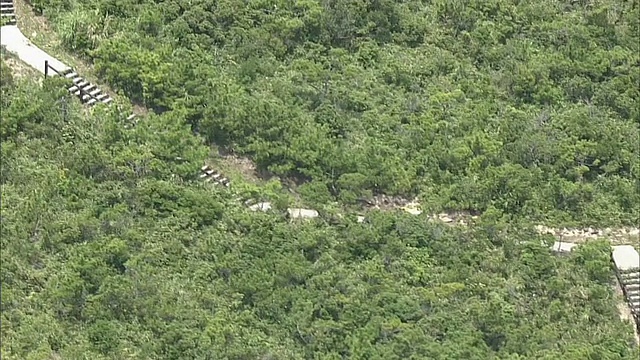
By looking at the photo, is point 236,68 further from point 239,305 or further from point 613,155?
point 613,155

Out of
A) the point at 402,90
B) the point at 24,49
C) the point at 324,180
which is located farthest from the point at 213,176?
the point at 402,90

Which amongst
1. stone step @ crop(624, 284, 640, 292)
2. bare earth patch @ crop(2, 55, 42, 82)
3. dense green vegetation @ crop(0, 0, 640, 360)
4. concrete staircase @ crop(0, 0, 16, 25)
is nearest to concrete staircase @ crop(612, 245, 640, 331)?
stone step @ crop(624, 284, 640, 292)

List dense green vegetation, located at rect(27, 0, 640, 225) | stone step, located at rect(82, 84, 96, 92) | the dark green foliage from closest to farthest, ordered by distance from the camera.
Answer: the dark green foliage < stone step, located at rect(82, 84, 96, 92) < dense green vegetation, located at rect(27, 0, 640, 225)

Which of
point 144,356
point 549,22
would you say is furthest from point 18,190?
point 549,22

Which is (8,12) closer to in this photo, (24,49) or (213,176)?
(24,49)

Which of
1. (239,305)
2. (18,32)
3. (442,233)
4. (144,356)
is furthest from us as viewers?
(18,32)

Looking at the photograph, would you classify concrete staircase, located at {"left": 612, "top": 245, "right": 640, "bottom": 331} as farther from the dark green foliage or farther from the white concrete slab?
the white concrete slab

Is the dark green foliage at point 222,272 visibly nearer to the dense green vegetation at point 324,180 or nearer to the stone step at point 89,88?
the dense green vegetation at point 324,180
